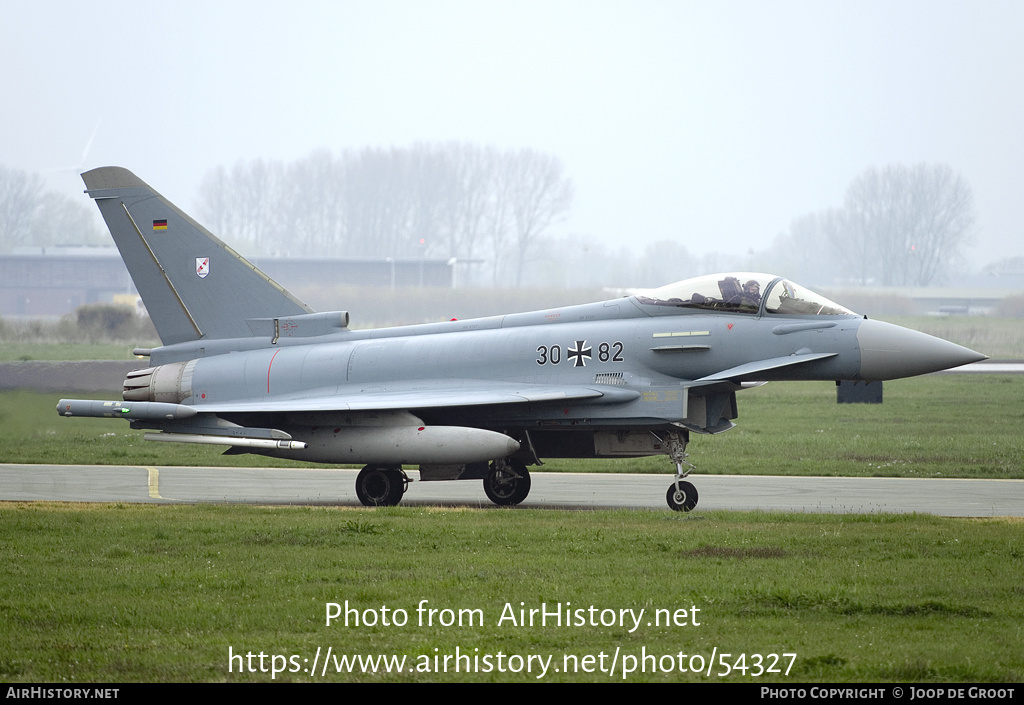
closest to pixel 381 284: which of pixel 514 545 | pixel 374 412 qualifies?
pixel 374 412

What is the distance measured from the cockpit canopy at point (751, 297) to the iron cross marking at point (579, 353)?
1.20 meters

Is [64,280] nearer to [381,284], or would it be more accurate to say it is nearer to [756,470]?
[381,284]

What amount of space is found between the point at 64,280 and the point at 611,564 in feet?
209

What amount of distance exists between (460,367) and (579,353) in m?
1.79

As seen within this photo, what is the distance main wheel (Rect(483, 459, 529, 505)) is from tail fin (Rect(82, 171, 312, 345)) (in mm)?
4322

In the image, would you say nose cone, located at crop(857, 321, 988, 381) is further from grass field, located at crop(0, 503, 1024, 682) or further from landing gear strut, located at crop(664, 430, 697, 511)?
landing gear strut, located at crop(664, 430, 697, 511)

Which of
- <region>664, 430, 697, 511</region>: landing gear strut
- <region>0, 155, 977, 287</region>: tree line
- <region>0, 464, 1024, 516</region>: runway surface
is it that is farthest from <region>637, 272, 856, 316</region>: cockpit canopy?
<region>0, 155, 977, 287</region>: tree line

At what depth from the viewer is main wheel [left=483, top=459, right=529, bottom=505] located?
1526 centimetres

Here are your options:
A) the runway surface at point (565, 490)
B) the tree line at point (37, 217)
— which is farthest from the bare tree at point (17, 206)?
the runway surface at point (565, 490)

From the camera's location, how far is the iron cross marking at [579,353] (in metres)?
14.7

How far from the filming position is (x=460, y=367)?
1529 centimetres

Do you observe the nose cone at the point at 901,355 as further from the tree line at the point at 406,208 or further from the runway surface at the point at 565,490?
the tree line at the point at 406,208
